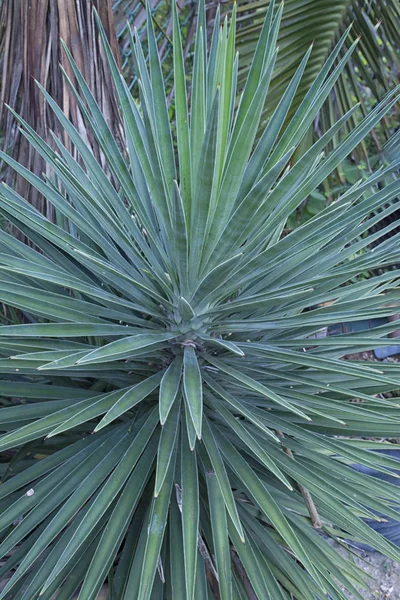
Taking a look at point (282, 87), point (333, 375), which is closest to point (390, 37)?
point (282, 87)

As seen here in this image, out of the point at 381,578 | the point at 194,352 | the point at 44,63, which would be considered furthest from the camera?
the point at 381,578

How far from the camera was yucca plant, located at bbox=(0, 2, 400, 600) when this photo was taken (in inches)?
34.4

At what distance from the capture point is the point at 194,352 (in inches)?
38.0

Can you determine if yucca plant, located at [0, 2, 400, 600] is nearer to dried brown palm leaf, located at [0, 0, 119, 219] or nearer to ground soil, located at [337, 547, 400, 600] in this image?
dried brown palm leaf, located at [0, 0, 119, 219]

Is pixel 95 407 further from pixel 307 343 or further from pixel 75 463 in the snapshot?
pixel 307 343

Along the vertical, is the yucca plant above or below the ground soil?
above

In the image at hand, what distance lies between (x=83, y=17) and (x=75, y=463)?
3.87 feet

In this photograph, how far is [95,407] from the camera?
2.94ft

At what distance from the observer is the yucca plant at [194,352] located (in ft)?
2.87

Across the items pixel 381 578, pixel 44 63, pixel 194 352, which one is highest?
pixel 44 63

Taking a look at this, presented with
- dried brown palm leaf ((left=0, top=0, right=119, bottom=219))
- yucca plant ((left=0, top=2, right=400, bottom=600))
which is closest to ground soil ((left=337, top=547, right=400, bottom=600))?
yucca plant ((left=0, top=2, right=400, bottom=600))

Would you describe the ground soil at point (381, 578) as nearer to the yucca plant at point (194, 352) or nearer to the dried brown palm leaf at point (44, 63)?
the yucca plant at point (194, 352)

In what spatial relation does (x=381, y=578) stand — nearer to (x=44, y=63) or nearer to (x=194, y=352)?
(x=194, y=352)

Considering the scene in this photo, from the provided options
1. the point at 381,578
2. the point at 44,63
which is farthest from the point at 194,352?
the point at 381,578
